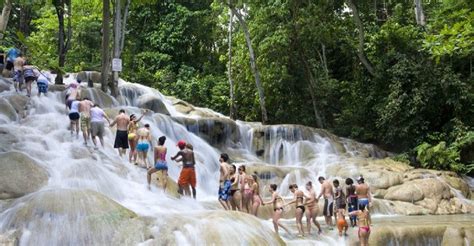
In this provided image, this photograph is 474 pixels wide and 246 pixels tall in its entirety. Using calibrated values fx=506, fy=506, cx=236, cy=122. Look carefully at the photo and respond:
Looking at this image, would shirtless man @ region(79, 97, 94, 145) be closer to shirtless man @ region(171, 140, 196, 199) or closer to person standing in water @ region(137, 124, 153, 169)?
person standing in water @ region(137, 124, 153, 169)

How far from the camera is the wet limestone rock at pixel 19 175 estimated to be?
10.4 metres

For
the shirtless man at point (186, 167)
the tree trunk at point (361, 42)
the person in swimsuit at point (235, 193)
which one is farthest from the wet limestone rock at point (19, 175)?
the tree trunk at point (361, 42)

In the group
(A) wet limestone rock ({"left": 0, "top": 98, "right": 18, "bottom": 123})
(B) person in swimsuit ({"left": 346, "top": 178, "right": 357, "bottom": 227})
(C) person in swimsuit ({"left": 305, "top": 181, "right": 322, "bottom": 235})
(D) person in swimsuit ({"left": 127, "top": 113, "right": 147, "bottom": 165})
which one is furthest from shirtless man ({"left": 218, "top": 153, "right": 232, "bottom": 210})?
(A) wet limestone rock ({"left": 0, "top": 98, "right": 18, "bottom": 123})

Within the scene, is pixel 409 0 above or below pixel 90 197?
above

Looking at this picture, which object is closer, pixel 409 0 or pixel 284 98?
pixel 284 98

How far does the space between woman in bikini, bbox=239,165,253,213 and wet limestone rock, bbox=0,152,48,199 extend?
14.4 feet

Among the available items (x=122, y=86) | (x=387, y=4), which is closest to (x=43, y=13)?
(x=122, y=86)

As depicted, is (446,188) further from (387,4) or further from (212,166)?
(387,4)

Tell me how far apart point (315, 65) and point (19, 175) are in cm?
1990

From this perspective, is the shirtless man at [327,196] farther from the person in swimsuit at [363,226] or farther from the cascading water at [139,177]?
the person in swimsuit at [363,226]

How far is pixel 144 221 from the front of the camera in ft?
28.5

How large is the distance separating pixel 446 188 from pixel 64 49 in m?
14.8

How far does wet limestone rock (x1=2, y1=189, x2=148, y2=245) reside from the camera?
820cm

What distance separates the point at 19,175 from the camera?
427 inches
